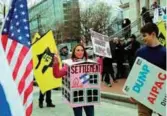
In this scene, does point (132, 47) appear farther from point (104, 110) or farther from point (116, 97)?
point (104, 110)

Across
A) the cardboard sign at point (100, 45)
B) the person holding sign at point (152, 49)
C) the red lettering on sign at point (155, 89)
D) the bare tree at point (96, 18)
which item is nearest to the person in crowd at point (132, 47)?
the cardboard sign at point (100, 45)

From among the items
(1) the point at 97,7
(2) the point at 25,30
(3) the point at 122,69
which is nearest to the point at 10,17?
(2) the point at 25,30

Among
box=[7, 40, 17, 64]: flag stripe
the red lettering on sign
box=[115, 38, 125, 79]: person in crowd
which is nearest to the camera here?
box=[7, 40, 17, 64]: flag stripe

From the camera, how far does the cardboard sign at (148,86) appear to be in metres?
5.86

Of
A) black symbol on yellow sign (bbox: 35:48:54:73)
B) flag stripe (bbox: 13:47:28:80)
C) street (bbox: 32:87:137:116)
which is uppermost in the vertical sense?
flag stripe (bbox: 13:47:28:80)

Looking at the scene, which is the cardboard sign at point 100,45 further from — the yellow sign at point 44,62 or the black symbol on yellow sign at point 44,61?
the black symbol on yellow sign at point 44,61

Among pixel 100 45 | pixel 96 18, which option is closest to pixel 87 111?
pixel 100 45

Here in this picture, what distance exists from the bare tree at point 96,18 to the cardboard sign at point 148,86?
67.1 metres

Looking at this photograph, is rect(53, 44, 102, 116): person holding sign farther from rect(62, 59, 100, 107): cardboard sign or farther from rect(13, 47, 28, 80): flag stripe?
rect(13, 47, 28, 80): flag stripe

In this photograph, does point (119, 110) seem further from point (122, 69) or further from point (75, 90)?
point (122, 69)

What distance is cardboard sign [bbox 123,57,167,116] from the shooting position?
5855 millimetres

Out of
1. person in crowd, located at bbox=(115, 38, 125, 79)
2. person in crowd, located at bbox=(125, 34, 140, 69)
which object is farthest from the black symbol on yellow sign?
person in crowd, located at bbox=(115, 38, 125, 79)

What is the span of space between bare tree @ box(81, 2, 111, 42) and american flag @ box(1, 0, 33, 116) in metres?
68.0

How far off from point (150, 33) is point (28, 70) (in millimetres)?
1672
